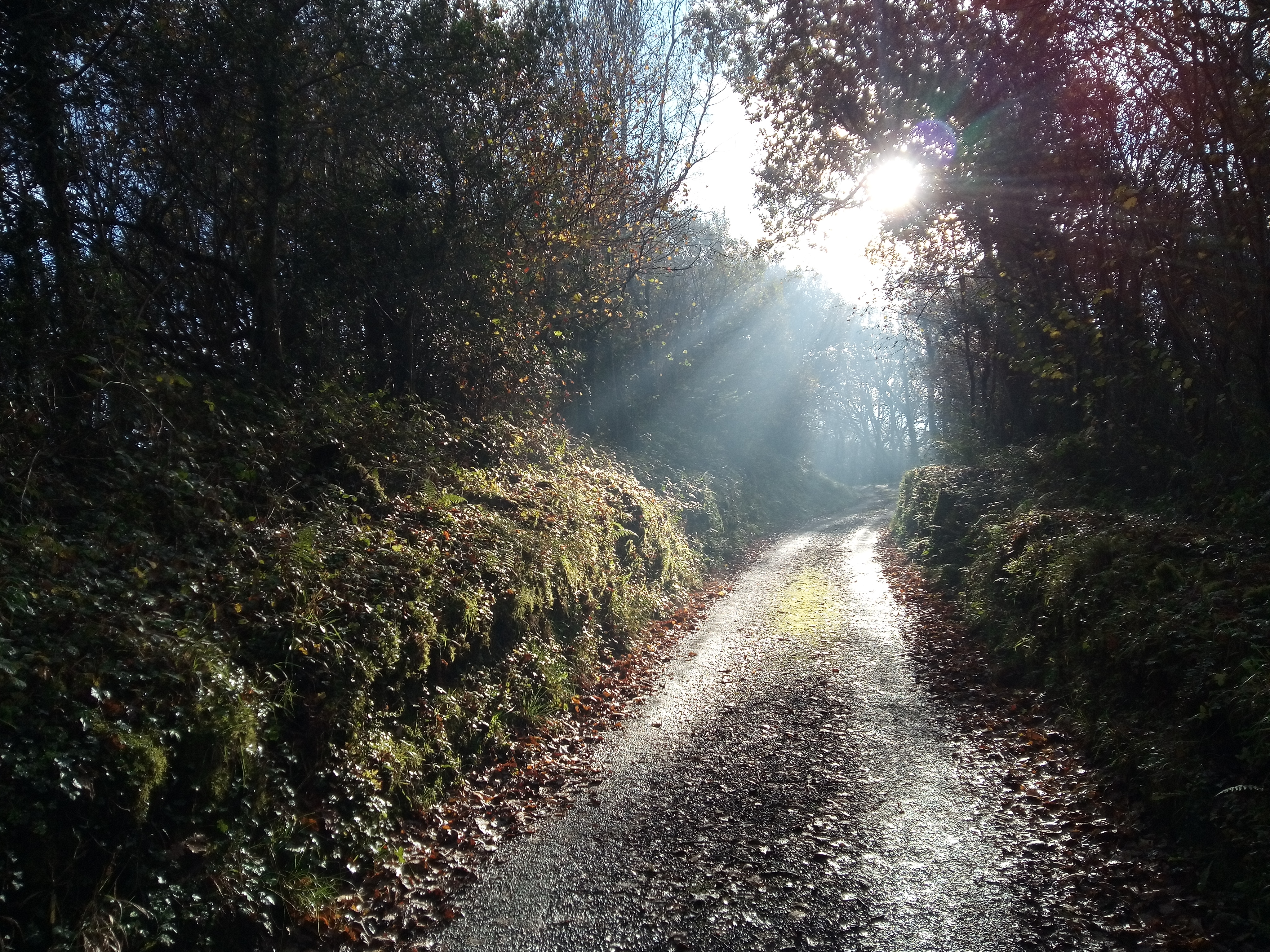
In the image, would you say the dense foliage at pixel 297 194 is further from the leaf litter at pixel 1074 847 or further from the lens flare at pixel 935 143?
the leaf litter at pixel 1074 847

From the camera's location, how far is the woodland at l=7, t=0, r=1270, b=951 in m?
4.61

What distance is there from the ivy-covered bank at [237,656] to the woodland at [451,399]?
32 mm

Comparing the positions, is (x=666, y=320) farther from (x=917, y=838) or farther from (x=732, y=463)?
(x=917, y=838)

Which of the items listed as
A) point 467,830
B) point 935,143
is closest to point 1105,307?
point 935,143

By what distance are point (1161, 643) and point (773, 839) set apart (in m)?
3.87

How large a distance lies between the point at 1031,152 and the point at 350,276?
11986 millimetres

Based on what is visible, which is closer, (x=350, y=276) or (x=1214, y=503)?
(x=1214, y=503)

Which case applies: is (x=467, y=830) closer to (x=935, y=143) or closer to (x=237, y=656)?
(x=237, y=656)

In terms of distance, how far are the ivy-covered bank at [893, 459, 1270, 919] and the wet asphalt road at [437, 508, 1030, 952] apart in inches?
47.8

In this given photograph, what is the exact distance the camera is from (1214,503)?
950 cm

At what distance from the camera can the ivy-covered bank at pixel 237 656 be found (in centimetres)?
382

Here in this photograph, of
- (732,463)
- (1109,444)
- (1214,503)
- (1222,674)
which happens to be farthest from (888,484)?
(1222,674)

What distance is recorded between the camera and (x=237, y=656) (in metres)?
5.30

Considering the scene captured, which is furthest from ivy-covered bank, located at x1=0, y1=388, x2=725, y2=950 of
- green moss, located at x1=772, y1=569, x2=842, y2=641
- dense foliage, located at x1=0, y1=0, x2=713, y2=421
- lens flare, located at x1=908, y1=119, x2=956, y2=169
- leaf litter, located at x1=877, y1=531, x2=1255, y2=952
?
lens flare, located at x1=908, y1=119, x2=956, y2=169
